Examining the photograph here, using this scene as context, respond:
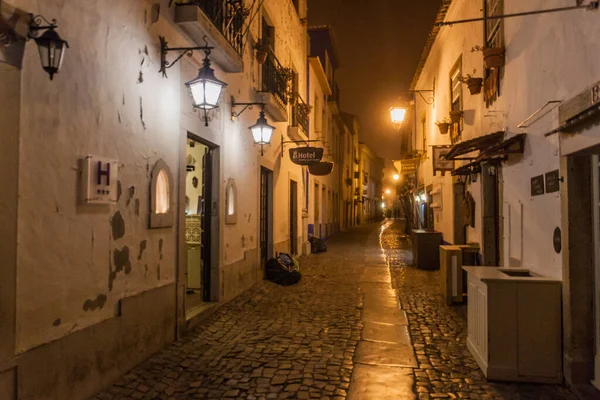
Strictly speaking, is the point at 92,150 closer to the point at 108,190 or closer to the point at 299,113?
the point at 108,190

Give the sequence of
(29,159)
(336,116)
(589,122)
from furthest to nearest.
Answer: (336,116)
(589,122)
(29,159)

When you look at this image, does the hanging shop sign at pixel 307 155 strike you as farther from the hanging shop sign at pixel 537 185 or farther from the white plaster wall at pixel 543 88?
the hanging shop sign at pixel 537 185

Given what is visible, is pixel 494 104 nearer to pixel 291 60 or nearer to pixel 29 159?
pixel 29 159

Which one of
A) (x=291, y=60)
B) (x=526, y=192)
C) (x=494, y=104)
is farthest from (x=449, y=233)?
(x=291, y=60)

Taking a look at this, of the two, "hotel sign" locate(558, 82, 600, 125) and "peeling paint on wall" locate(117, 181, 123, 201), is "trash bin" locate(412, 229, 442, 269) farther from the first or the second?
"peeling paint on wall" locate(117, 181, 123, 201)

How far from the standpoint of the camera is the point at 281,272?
10164mm

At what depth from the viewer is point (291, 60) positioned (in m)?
14.1

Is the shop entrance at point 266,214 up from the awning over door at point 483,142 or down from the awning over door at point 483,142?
down

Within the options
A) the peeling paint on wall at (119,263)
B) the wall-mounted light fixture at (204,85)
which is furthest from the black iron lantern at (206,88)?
the peeling paint on wall at (119,263)

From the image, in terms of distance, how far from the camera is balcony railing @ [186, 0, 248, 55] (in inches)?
275

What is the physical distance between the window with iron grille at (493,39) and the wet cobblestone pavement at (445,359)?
3819mm

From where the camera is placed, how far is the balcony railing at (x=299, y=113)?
548 inches

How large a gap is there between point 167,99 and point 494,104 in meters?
5.37

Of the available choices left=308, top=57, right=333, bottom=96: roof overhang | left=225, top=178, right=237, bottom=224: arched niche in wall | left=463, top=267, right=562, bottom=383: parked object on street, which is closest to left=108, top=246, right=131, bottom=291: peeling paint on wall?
left=225, top=178, right=237, bottom=224: arched niche in wall
